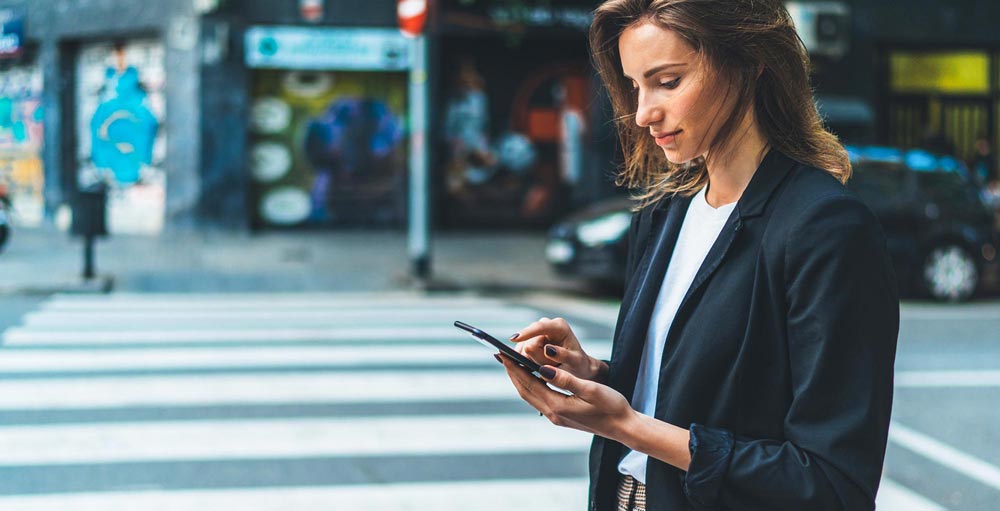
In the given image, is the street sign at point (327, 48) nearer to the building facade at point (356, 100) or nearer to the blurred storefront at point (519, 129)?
the building facade at point (356, 100)

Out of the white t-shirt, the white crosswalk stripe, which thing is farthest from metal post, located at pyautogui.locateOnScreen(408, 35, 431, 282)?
the white t-shirt

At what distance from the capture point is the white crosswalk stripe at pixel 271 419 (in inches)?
200

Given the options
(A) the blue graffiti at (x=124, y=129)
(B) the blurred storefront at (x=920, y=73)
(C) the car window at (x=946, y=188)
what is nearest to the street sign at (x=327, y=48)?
(A) the blue graffiti at (x=124, y=129)

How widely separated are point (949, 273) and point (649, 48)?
11550 mm

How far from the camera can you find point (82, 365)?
25.7 ft

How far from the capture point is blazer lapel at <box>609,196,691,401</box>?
1.95m

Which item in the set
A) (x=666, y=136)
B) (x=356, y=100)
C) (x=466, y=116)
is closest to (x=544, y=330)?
(x=666, y=136)

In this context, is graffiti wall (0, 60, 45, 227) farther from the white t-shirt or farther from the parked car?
the white t-shirt

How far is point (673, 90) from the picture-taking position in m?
1.79

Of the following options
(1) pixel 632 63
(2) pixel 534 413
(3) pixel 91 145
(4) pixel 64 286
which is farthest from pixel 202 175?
(1) pixel 632 63

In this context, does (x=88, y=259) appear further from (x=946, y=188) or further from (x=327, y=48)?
(x=946, y=188)

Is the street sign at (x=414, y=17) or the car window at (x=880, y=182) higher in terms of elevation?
the street sign at (x=414, y=17)

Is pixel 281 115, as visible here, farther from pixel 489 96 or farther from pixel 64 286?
pixel 64 286

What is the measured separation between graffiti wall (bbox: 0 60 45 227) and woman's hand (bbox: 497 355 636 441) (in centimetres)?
1992
